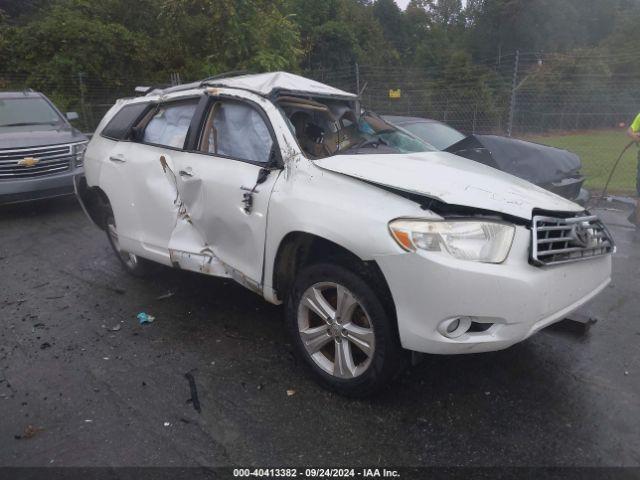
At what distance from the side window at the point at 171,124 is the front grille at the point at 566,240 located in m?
2.69

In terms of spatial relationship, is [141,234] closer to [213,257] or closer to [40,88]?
[213,257]

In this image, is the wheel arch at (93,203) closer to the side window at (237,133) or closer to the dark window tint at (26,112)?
the side window at (237,133)

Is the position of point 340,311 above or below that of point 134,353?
above

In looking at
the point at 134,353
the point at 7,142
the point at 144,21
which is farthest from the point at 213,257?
the point at 144,21

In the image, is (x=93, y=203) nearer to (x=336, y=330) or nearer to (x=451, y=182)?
(x=336, y=330)

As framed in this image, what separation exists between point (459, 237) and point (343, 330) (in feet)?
2.76

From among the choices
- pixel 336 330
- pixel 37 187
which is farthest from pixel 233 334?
pixel 37 187

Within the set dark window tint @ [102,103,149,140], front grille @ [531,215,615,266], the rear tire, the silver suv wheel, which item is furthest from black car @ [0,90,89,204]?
front grille @ [531,215,615,266]

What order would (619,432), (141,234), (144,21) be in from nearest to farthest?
1. (619,432)
2. (141,234)
3. (144,21)

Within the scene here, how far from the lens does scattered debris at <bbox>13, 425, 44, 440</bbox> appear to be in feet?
9.05

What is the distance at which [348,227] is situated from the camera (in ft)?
9.12

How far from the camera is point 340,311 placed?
2934mm

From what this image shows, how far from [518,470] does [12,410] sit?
2789mm

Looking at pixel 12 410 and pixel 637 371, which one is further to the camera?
pixel 637 371
